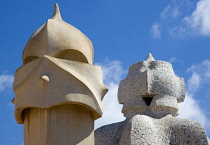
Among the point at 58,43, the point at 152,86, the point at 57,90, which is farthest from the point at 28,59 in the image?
the point at 152,86

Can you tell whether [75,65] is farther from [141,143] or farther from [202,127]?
[202,127]

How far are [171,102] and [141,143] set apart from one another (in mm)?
1774

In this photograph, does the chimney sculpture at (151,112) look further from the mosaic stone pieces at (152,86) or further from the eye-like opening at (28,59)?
the eye-like opening at (28,59)

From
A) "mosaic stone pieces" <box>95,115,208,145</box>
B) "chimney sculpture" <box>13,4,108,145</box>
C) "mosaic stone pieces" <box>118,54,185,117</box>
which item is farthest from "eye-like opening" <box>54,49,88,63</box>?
"mosaic stone pieces" <box>118,54,185,117</box>

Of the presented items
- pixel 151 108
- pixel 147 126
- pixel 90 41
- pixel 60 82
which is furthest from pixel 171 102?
pixel 60 82

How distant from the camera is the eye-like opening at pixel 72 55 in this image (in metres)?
5.52

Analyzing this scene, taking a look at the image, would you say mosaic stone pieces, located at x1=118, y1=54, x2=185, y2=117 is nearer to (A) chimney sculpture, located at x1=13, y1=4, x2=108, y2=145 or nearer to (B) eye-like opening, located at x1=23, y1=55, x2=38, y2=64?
(A) chimney sculpture, located at x1=13, y1=4, x2=108, y2=145

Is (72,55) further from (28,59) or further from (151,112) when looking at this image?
(151,112)

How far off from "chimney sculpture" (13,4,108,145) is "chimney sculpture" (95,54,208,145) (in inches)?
169

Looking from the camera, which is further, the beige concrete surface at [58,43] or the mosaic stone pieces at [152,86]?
the mosaic stone pieces at [152,86]

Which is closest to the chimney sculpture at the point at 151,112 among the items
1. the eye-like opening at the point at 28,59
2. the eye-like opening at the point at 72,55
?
the eye-like opening at the point at 72,55

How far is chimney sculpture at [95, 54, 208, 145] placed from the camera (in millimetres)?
9758

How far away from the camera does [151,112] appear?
1070 cm

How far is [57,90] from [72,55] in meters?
0.66
